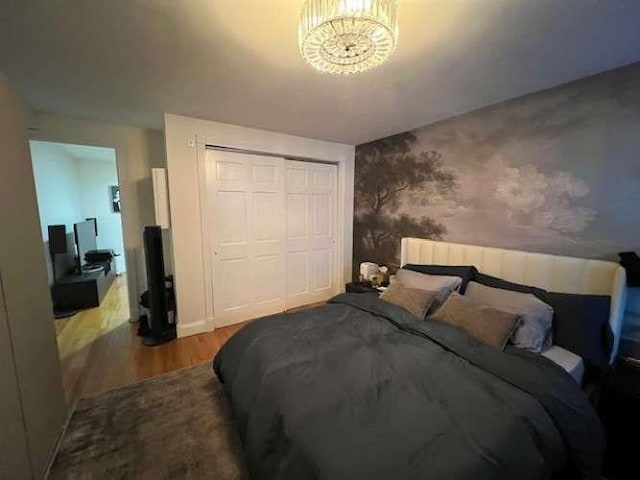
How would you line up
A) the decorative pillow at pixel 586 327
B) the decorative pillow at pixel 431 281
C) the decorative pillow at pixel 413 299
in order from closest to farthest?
the decorative pillow at pixel 586 327
the decorative pillow at pixel 413 299
the decorative pillow at pixel 431 281

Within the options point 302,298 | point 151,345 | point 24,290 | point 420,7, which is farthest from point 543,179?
point 151,345

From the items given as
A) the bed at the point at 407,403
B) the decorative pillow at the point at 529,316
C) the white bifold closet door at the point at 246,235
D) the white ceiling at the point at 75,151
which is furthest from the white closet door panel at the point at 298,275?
the white ceiling at the point at 75,151

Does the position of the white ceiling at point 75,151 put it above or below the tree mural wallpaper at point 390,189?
above

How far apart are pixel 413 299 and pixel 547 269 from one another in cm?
109

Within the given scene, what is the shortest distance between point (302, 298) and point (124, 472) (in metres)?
2.69

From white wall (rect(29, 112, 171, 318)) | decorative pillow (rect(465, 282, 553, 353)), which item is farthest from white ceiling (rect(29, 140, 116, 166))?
decorative pillow (rect(465, 282, 553, 353))

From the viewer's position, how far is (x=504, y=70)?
1.88m

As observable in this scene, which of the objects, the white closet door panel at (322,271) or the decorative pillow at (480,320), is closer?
the decorative pillow at (480,320)

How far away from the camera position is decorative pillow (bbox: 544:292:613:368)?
67.9 inches

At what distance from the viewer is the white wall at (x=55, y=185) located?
12.8 ft

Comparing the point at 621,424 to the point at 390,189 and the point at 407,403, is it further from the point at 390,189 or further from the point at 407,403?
the point at 390,189

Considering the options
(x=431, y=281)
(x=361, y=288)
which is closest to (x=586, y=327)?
(x=431, y=281)

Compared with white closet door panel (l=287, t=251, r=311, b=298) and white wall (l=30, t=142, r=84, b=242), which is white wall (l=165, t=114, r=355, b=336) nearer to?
white closet door panel (l=287, t=251, r=311, b=298)

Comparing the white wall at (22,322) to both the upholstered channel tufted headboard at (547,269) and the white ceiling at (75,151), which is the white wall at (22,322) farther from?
the upholstered channel tufted headboard at (547,269)
